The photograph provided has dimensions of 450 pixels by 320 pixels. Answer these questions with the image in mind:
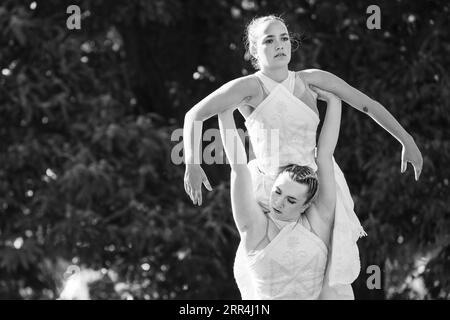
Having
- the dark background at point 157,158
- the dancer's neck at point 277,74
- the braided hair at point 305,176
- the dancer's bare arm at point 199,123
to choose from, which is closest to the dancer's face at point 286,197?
the braided hair at point 305,176

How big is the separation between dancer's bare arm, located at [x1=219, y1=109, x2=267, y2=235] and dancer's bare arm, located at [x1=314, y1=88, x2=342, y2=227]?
10.6 inches

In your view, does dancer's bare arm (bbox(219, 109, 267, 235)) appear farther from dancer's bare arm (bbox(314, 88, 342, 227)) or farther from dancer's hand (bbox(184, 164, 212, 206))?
dancer's bare arm (bbox(314, 88, 342, 227))

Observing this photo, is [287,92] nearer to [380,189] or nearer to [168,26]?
[380,189]

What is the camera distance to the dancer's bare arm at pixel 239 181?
4.42 metres

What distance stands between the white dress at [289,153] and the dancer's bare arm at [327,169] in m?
0.03

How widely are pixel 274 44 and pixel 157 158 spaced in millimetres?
3563

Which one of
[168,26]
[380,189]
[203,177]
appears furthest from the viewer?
[168,26]

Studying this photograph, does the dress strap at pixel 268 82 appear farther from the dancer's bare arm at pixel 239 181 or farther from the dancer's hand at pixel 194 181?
the dancer's hand at pixel 194 181

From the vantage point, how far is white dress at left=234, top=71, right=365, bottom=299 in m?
4.46

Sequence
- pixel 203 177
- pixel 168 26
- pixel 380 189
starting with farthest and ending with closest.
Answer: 1. pixel 168 26
2. pixel 380 189
3. pixel 203 177

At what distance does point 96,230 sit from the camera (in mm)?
7699

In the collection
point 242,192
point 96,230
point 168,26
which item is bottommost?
point 96,230

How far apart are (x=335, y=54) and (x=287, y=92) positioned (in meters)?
3.66
